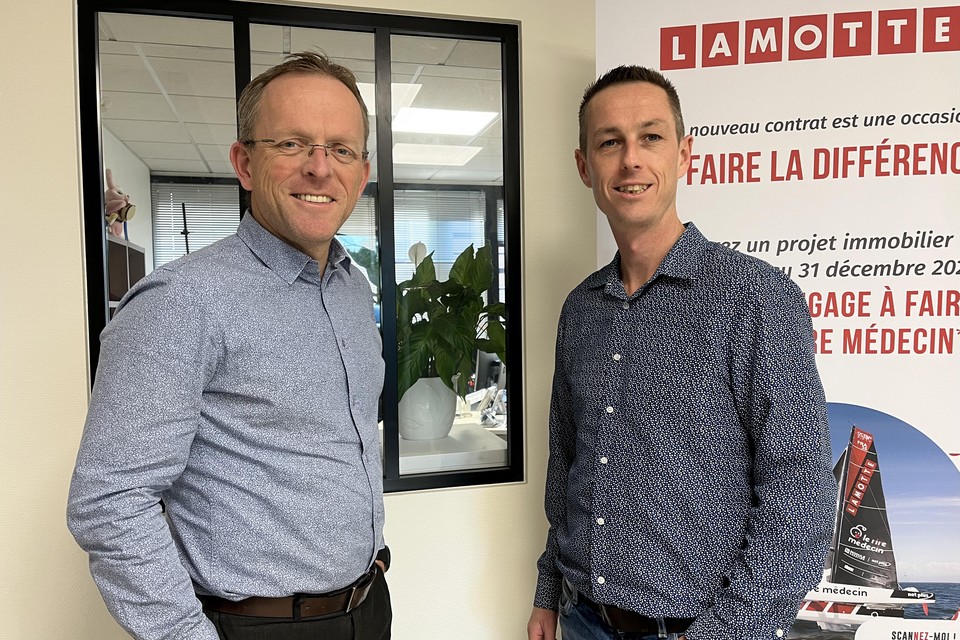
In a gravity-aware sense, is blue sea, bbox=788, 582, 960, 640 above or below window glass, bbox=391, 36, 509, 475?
below

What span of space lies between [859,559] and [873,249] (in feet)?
2.79

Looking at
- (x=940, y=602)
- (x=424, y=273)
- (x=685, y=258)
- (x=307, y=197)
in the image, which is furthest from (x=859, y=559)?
(x=307, y=197)

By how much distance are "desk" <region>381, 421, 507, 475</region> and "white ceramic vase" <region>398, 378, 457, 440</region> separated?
1.0 inches

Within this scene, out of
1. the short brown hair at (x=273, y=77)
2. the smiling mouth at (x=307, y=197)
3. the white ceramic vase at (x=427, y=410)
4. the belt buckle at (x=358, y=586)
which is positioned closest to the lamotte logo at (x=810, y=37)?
the short brown hair at (x=273, y=77)

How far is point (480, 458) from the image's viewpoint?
7.59 ft

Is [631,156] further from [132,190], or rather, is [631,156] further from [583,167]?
[132,190]

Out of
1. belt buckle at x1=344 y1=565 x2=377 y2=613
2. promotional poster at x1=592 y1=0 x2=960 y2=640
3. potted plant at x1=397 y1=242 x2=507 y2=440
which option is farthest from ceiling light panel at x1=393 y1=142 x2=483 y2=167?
belt buckle at x1=344 y1=565 x2=377 y2=613

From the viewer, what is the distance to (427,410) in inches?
90.7

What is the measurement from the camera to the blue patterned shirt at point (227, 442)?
97cm

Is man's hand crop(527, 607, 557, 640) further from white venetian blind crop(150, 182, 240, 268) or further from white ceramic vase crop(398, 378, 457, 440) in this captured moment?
white venetian blind crop(150, 182, 240, 268)

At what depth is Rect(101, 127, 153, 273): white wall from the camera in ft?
6.86

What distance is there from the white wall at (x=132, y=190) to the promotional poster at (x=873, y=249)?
1.95 meters

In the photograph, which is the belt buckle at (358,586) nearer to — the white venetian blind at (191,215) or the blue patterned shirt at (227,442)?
the blue patterned shirt at (227,442)

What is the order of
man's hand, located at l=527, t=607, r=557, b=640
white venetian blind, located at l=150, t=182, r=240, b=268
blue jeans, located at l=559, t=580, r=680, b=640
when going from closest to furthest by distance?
blue jeans, located at l=559, t=580, r=680, b=640, man's hand, located at l=527, t=607, r=557, b=640, white venetian blind, located at l=150, t=182, r=240, b=268
